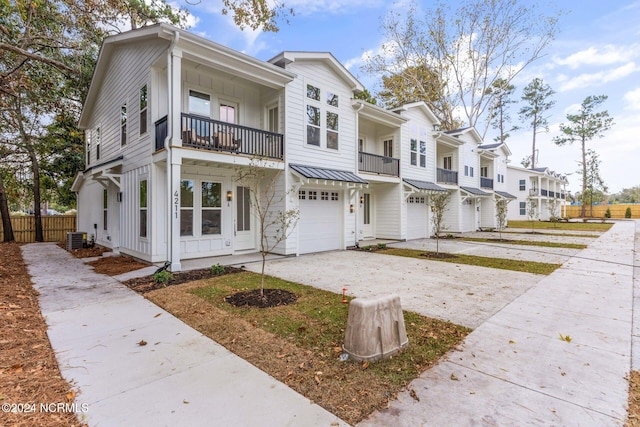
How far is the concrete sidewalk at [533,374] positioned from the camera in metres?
2.29

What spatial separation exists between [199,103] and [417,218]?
12395 mm

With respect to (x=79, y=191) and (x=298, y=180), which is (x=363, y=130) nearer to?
(x=298, y=180)

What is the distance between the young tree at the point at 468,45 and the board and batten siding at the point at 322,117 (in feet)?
43.9

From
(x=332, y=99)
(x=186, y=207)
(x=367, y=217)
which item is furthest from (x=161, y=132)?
(x=367, y=217)

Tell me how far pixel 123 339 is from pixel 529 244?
1541cm

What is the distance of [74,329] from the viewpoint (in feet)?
13.2

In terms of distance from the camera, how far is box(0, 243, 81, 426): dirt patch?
7.42ft

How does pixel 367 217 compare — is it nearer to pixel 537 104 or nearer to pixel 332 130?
pixel 332 130

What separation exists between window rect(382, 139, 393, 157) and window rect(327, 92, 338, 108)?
4864mm

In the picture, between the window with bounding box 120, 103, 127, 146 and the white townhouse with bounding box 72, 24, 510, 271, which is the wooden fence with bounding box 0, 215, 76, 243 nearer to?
the white townhouse with bounding box 72, 24, 510, 271

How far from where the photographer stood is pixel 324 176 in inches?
405

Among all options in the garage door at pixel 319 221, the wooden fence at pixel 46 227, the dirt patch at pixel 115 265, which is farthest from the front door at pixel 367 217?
the wooden fence at pixel 46 227

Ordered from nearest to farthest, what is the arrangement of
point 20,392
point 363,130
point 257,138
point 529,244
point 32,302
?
point 20,392 → point 32,302 → point 257,138 → point 529,244 → point 363,130

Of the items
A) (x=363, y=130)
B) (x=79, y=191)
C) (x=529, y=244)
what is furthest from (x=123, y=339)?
(x=79, y=191)
